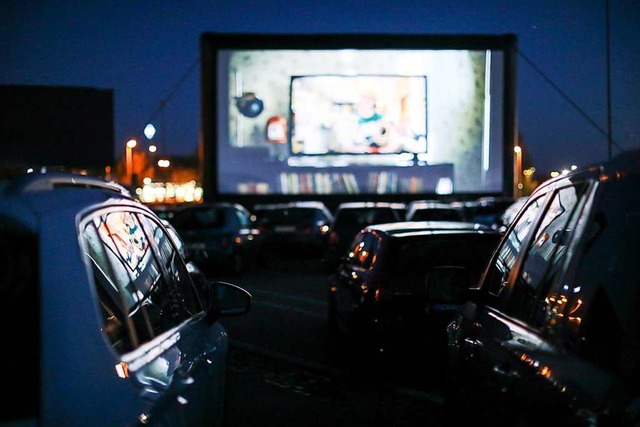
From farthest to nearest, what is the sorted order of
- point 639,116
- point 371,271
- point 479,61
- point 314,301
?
point 479,61, point 314,301, point 639,116, point 371,271

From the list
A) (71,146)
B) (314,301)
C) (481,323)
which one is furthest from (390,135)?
(481,323)

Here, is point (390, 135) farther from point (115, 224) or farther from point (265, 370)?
point (115, 224)

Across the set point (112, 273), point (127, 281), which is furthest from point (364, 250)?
point (112, 273)

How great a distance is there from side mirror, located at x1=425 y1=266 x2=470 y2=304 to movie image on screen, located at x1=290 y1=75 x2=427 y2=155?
103 ft

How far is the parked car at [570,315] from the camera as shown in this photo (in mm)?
2805

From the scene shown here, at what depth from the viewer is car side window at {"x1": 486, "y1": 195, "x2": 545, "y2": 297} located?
15.1 ft

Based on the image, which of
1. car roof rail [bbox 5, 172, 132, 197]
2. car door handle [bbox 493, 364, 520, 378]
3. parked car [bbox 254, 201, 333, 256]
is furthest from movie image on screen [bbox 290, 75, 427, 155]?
car roof rail [bbox 5, 172, 132, 197]

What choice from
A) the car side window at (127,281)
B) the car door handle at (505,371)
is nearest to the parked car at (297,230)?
the car side window at (127,281)

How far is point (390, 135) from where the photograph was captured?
36812 mm

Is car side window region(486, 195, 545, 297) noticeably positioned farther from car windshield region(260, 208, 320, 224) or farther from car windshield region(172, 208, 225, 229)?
car windshield region(260, 208, 320, 224)

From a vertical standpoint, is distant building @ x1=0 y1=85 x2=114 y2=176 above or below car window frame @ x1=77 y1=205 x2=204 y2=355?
above

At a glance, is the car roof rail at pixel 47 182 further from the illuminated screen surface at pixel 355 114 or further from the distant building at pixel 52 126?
the illuminated screen surface at pixel 355 114

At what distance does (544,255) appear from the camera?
4059 millimetres

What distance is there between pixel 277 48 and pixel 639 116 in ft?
92.9
